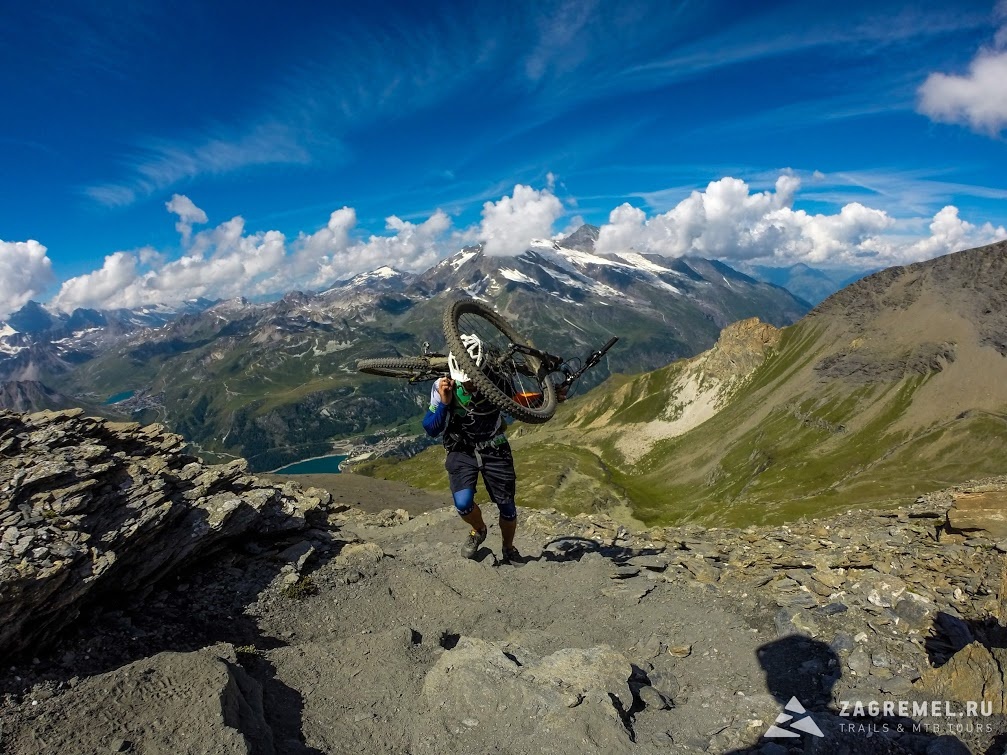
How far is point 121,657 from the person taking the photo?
985 centimetres

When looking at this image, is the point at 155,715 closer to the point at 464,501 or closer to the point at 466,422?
the point at 464,501

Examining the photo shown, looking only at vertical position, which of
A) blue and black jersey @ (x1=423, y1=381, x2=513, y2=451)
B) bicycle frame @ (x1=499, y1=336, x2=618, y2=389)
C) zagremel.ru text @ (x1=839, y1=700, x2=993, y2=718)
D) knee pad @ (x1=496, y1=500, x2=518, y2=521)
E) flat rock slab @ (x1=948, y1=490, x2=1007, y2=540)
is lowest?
zagremel.ru text @ (x1=839, y1=700, x2=993, y2=718)

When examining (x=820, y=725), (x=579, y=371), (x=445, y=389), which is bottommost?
(x=820, y=725)

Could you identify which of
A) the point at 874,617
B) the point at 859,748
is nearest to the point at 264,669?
the point at 859,748

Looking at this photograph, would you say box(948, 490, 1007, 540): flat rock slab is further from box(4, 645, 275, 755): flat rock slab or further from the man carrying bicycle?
box(4, 645, 275, 755): flat rock slab

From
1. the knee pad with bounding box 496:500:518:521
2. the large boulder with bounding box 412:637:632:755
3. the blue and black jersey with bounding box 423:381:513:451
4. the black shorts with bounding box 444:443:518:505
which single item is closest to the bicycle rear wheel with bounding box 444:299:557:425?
the blue and black jersey with bounding box 423:381:513:451

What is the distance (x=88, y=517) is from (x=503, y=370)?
36.2ft

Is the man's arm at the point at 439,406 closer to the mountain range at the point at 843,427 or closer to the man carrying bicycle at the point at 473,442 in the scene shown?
the man carrying bicycle at the point at 473,442

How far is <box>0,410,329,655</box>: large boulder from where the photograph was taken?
924 centimetres

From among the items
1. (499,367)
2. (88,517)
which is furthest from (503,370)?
(88,517)

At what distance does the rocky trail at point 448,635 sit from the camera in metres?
7.46

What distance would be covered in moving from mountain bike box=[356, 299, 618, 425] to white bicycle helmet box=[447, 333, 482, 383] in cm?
14

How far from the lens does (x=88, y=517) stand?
11.9 metres

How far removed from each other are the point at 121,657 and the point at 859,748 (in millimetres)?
12470
